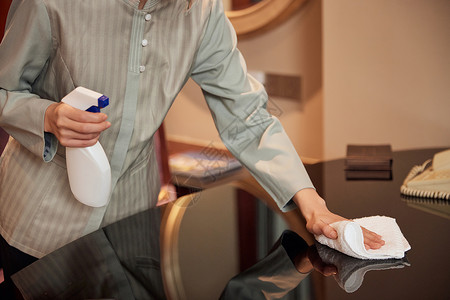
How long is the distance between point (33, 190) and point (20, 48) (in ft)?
1.11

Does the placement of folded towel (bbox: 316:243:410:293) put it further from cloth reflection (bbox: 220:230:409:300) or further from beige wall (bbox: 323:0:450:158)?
beige wall (bbox: 323:0:450:158)

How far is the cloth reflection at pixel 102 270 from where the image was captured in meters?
1.00

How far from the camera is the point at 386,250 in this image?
1152mm

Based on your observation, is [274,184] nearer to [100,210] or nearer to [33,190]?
[100,210]

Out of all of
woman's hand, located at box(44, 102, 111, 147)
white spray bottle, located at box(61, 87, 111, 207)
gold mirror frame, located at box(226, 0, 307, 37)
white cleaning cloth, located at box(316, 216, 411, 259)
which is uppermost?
gold mirror frame, located at box(226, 0, 307, 37)

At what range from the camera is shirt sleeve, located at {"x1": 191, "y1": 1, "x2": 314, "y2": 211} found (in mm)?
1423

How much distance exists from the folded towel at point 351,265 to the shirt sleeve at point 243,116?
0.25 metres

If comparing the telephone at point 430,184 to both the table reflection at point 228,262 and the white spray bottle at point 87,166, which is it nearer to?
the table reflection at point 228,262

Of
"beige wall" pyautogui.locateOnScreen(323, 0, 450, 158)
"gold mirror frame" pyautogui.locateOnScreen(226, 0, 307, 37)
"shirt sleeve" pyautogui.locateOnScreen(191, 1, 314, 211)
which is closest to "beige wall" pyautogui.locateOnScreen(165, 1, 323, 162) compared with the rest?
"gold mirror frame" pyautogui.locateOnScreen(226, 0, 307, 37)

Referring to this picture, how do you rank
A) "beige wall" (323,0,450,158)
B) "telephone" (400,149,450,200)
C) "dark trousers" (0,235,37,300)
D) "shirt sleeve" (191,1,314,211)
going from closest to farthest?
1. "dark trousers" (0,235,37,300)
2. "shirt sleeve" (191,1,314,211)
3. "telephone" (400,149,450,200)
4. "beige wall" (323,0,450,158)

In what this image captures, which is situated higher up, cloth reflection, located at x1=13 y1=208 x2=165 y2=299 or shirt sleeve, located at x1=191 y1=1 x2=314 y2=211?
shirt sleeve, located at x1=191 y1=1 x2=314 y2=211

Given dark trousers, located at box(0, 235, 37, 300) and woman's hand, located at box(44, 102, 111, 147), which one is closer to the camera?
woman's hand, located at box(44, 102, 111, 147)

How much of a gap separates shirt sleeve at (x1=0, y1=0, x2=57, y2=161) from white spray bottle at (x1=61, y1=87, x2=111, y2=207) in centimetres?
10

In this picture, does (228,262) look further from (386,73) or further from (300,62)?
(300,62)
